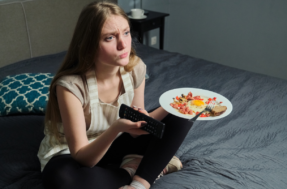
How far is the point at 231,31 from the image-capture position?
3240 mm

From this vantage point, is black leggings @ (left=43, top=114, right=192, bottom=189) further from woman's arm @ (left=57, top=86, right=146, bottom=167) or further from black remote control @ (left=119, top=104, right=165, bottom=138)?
black remote control @ (left=119, top=104, right=165, bottom=138)

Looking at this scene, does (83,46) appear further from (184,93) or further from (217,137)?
(217,137)

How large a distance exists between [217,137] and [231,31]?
6.90ft

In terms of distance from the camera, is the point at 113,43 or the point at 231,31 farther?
the point at 231,31

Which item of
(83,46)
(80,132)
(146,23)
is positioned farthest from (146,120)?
(146,23)

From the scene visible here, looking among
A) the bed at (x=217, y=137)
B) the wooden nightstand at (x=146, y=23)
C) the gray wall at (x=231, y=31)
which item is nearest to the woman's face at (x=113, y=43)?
the bed at (x=217, y=137)

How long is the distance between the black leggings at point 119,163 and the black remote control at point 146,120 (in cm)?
17

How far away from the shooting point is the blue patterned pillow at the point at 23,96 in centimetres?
157

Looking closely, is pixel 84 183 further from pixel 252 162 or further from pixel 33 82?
pixel 33 82

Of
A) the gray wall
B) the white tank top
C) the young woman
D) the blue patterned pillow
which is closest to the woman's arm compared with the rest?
the young woman

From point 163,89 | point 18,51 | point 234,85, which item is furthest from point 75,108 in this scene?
point 18,51

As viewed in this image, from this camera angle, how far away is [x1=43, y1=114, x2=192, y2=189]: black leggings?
3.39 feet

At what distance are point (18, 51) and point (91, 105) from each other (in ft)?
4.37

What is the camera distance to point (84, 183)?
1.02 metres
